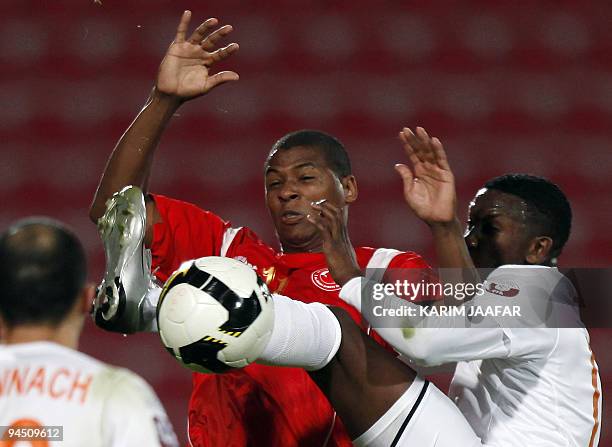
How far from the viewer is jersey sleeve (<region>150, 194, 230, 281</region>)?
7.57 ft

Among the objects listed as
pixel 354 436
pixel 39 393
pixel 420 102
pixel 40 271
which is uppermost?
pixel 420 102

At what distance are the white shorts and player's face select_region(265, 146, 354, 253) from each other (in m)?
0.54

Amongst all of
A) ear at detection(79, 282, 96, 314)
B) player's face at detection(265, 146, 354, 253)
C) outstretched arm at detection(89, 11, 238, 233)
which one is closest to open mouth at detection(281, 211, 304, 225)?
player's face at detection(265, 146, 354, 253)

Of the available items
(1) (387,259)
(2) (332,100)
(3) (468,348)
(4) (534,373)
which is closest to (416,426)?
(3) (468,348)

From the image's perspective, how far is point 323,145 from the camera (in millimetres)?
2531

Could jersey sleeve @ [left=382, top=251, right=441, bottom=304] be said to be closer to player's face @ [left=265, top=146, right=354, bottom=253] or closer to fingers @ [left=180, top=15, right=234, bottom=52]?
player's face @ [left=265, top=146, right=354, bottom=253]

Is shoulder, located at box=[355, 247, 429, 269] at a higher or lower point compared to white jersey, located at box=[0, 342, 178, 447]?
higher

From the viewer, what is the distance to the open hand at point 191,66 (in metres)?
2.21

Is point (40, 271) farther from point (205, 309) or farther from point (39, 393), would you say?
point (205, 309)

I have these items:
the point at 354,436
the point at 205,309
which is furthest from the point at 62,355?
the point at 354,436

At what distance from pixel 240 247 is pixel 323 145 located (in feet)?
1.03

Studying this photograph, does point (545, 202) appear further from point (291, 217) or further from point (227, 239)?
point (227, 239)

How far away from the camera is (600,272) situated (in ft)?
13.1

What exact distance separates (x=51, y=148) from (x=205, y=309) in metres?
2.57
